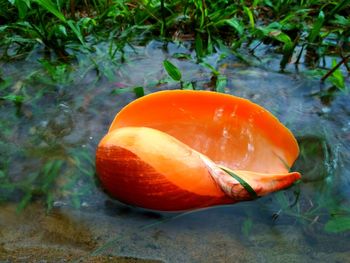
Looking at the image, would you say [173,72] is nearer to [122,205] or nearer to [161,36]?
[161,36]

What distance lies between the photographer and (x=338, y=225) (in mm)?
1441

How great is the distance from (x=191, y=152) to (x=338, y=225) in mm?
519

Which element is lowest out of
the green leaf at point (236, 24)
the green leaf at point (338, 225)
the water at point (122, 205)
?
the water at point (122, 205)

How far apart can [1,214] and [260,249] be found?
86 centimetres

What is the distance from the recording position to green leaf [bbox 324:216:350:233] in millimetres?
1431

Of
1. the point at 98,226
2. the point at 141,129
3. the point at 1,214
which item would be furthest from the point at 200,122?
the point at 1,214

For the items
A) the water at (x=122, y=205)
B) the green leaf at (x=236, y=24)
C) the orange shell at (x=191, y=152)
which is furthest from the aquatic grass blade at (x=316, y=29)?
the orange shell at (x=191, y=152)

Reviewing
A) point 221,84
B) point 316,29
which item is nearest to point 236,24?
point 316,29

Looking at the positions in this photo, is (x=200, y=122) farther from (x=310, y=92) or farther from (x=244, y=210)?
(x=310, y=92)

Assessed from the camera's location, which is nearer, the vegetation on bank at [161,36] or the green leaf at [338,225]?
the green leaf at [338,225]

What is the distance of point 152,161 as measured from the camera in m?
1.39

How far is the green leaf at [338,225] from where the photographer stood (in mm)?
1431

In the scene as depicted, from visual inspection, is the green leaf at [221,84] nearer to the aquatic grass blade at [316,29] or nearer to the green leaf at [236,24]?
the green leaf at [236,24]

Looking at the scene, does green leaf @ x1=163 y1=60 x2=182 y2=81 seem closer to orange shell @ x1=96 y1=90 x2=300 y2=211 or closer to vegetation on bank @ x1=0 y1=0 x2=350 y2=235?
vegetation on bank @ x1=0 y1=0 x2=350 y2=235
